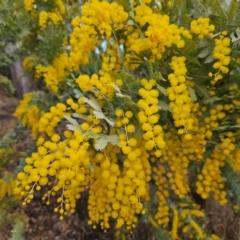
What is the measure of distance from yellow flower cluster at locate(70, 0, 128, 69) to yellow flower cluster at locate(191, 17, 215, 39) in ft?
0.99

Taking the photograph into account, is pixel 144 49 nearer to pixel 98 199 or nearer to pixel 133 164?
pixel 133 164

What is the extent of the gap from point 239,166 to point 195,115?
0.30m

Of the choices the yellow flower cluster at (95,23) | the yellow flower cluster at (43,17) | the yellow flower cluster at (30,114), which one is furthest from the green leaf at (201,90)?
the yellow flower cluster at (43,17)

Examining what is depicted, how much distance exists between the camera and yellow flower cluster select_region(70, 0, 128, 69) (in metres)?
1.30

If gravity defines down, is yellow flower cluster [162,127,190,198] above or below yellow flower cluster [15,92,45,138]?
below

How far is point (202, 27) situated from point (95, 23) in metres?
0.46

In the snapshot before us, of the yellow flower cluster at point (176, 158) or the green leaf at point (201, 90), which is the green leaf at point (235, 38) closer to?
the green leaf at point (201, 90)

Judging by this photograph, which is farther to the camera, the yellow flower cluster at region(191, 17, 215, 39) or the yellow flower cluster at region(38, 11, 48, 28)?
the yellow flower cluster at region(38, 11, 48, 28)

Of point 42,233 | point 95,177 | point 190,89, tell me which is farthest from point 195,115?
point 42,233

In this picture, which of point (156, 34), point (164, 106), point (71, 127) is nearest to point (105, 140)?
point (71, 127)

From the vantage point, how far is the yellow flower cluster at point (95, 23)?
130 centimetres

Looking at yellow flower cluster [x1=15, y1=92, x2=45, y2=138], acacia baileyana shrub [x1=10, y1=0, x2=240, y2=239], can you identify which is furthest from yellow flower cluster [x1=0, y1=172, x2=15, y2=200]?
acacia baileyana shrub [x1=10, y1=0, x2=240, y2=239]

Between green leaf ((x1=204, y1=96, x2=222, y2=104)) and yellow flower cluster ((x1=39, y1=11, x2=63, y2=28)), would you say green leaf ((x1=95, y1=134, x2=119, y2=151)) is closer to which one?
green leaf ((x1=204, y1=96, x2=222, y2=104))

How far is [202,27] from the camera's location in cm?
123
